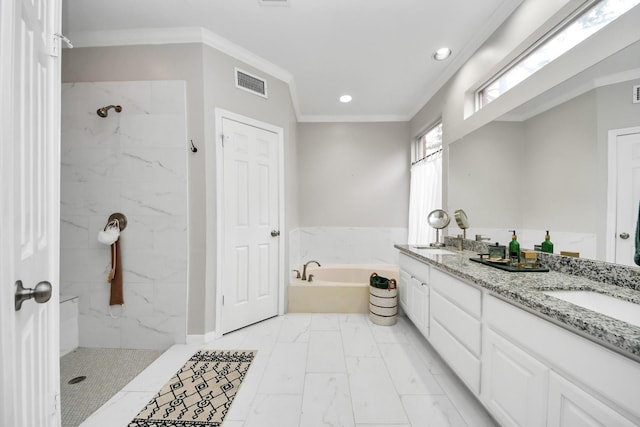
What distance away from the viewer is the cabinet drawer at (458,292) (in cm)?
136

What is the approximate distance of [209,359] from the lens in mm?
1954

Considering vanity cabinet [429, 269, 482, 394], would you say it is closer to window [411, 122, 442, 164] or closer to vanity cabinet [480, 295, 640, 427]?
vanity cabinet [480, 295, 640, 427]

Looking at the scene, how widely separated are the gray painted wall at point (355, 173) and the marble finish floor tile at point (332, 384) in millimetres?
1983

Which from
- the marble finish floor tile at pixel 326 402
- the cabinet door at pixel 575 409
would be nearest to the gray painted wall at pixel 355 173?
the marble finish floor tile at pixel 326 402

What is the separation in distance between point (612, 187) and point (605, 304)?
56 centimetres

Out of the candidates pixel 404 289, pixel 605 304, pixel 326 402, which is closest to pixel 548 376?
pixel 605 304

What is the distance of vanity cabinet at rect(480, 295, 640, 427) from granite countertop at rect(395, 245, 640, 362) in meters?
0.06

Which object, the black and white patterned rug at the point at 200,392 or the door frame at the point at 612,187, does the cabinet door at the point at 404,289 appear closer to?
the door frame at the point at 612,187

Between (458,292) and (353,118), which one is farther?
(353,118)

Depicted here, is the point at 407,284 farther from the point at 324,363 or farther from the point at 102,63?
the point at 102,63

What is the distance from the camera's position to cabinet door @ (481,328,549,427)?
3.15 ft

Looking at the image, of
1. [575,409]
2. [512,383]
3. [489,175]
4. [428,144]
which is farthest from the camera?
[428,144]

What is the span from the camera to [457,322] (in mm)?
1535

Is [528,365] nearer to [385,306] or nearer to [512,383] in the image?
[512,383]
